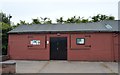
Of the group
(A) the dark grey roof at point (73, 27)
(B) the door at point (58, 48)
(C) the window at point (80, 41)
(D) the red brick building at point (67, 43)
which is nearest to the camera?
(D) the red brick building at point (67, 43)

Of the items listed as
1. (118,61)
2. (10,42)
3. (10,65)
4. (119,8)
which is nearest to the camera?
(10,65)

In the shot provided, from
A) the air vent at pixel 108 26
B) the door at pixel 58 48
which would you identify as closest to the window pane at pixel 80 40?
the door at pixel 58 48

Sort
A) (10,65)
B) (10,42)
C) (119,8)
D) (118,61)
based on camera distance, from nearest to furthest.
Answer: (10,65) → (118,61) → (10,42) → (119,8)

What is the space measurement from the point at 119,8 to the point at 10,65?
641 inches

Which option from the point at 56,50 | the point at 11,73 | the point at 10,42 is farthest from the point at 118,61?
the point at 11,73

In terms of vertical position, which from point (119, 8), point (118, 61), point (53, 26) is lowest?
point (118, 61)

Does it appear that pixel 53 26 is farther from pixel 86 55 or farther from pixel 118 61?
pixel 118 61

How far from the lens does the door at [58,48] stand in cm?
2223

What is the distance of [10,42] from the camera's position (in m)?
23.1

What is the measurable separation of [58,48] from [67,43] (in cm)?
95

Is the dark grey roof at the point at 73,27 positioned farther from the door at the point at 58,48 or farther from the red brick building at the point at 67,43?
the door at the point at 58,48

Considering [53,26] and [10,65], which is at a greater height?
[53,26]

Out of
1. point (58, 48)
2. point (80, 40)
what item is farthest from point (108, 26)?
point (58, 48)

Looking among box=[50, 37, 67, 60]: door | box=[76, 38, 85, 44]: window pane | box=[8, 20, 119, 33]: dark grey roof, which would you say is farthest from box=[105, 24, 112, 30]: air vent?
box=[50, 37, 67, 60]: door
